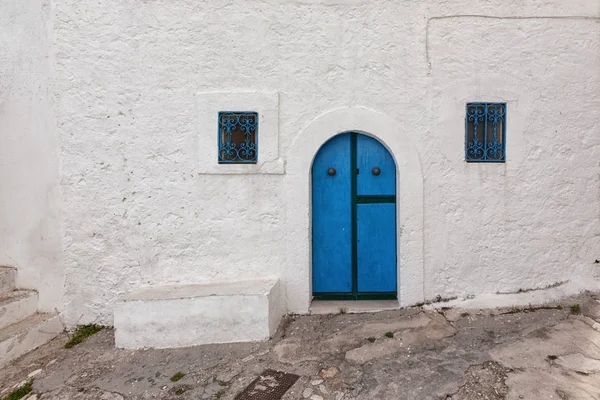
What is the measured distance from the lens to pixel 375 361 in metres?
3.13

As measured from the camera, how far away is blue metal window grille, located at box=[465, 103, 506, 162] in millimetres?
3984

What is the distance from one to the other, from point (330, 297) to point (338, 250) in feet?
1.73

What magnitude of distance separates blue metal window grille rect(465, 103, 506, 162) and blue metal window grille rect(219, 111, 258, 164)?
2202 millimetres

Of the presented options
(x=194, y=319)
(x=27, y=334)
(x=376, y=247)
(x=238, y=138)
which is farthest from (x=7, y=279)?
(x=376, y=247)

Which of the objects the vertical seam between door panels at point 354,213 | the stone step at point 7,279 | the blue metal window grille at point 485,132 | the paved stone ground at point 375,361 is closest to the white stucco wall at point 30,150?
the stone step at point 7,279

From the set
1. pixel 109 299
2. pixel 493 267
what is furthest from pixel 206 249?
pixel 493 267

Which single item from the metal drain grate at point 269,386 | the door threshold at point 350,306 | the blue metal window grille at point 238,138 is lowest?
the metal drain grate at point 269,386

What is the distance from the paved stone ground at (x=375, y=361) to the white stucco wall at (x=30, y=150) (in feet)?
2.85

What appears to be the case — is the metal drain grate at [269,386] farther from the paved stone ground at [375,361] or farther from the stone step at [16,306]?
the stone step at [16,306]

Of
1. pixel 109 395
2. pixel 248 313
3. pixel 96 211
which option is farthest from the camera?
pixel 96 211

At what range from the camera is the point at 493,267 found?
3.97m

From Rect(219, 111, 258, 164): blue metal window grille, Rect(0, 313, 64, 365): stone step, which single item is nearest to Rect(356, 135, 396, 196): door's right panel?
Rect(219, 111, 258, 164): blue metal window grille

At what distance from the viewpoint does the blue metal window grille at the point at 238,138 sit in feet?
13.0

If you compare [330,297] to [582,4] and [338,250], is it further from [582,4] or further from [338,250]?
[582,4]
